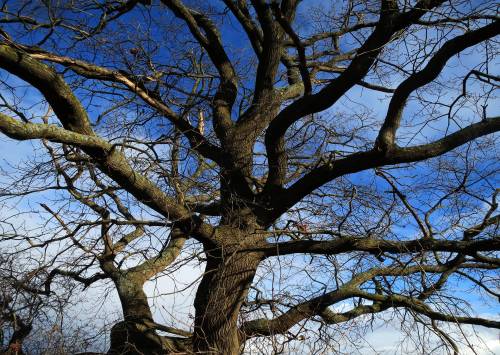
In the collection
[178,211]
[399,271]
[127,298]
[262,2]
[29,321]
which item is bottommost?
[29,321]

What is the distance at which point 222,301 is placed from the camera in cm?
517

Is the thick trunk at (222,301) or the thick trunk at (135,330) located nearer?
the thick trunk at (222,301)

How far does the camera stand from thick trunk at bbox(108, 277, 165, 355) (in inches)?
205

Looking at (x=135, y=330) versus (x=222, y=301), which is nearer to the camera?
(x=222, y=301)

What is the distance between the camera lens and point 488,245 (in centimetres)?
473

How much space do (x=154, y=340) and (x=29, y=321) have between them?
1185mm

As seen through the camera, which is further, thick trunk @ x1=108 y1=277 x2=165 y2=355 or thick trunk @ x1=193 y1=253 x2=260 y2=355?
thick trunk @ x1=108 y1=277 x2=165 y2=355

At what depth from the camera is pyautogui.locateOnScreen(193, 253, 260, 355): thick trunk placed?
5.08 m

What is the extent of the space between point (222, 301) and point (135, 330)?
3.08 feet

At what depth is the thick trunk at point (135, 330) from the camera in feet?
17.1

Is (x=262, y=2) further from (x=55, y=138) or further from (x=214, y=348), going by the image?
(x=214, y=348)


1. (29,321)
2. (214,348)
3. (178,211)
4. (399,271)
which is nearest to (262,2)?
(178,211)

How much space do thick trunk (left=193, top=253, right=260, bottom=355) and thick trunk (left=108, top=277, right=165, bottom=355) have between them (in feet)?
1.42

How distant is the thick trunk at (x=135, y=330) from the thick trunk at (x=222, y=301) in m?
0.43
